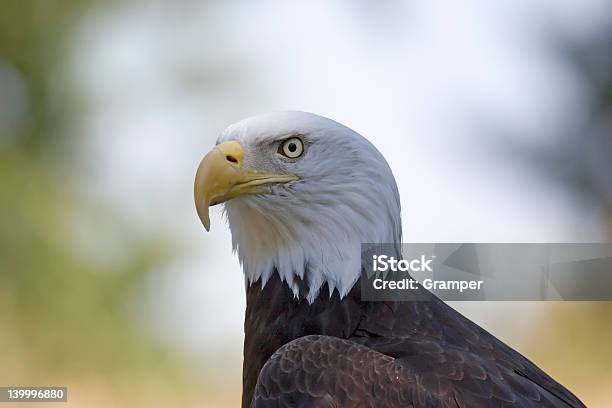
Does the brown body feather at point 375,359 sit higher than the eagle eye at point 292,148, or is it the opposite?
the eagle eye at point 292,148

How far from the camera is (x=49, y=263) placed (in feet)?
21.1

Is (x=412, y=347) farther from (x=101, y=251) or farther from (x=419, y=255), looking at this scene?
(x=101, y=251)

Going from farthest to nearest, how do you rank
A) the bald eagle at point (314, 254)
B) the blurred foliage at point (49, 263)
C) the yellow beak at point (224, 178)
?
the blurred foliage at point (49, 263) < the yellow beak at point (224, 178) < the bald eagle at point (314, 254)

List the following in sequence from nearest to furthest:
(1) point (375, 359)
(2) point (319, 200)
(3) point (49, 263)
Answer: (1) point (375, 359), (2) point (319, 200), (3) point (49, 263)

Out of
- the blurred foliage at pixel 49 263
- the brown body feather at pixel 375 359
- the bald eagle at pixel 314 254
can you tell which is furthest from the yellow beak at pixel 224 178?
the blurred foliage at pixel 49 263

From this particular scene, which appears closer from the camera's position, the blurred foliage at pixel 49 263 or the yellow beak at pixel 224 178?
the yellow beak at pixel 224 178

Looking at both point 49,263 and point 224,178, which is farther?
point 49,263

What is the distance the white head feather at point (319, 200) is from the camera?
2580 mm

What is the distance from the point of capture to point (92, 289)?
6449 mm

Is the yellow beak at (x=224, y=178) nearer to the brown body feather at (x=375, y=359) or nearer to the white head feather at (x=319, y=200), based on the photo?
the white head feather at (x=319, y=200)

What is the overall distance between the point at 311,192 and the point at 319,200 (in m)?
0.03

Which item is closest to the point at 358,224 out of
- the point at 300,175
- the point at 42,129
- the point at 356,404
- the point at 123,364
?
the point at 300,175

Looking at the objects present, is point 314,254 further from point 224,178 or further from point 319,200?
point 224,178

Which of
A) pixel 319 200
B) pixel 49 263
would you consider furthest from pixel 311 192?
pixel 49 263
